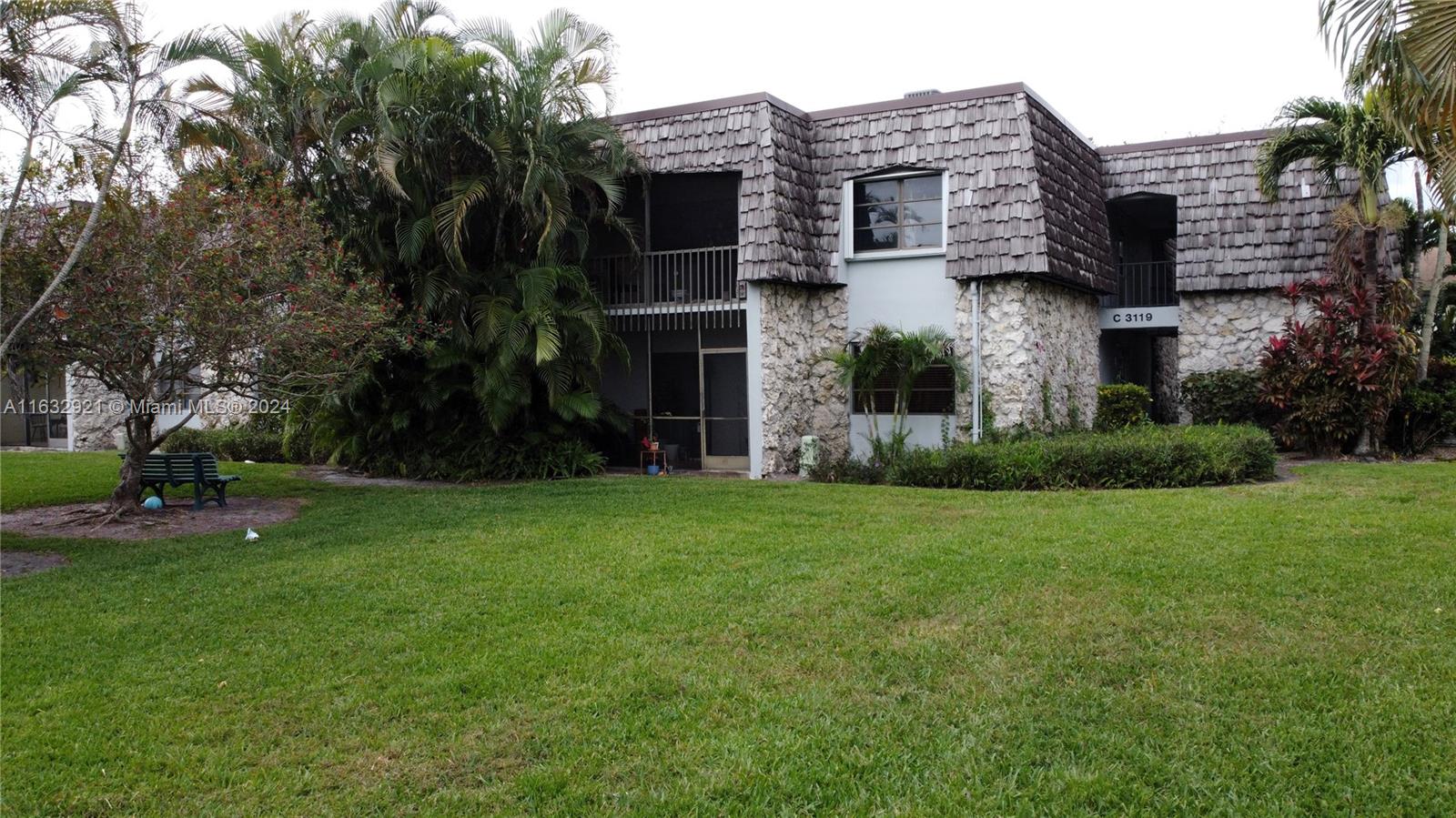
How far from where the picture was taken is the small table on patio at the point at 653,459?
15966mm

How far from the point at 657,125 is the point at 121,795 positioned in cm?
1307

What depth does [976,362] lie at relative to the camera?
577 inches

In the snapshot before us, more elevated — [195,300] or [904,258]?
[904,258]

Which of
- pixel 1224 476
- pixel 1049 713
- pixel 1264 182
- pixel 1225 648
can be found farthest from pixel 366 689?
pixel 1264 182

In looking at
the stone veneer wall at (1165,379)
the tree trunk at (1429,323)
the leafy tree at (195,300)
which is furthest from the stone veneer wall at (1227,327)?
the leafy tree at (195,300)

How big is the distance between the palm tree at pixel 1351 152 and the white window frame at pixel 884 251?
4861mm

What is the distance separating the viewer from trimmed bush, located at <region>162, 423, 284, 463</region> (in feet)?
62.0

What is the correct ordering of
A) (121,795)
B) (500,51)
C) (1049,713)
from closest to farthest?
1. (121,795)
2. (1049,713)
3. (500,51)

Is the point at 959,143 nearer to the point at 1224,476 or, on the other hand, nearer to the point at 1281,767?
the point at 1224,476

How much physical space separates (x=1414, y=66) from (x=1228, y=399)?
10.3 metres

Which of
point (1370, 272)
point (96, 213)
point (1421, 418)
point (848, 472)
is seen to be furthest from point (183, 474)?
point (1421, 418)

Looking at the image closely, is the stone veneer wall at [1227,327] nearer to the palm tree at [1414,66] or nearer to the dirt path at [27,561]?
the palm tree at [1414,66]

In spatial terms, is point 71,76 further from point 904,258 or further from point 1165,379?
point 1165,379

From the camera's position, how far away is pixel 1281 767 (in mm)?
4227
